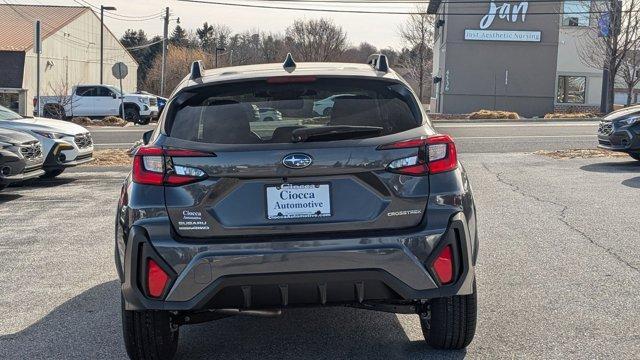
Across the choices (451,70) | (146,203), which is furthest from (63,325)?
(451,70)

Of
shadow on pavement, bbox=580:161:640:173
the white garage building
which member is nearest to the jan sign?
the white garage building

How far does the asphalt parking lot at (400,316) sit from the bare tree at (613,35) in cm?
2963

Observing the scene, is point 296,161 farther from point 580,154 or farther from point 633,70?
point 633,70

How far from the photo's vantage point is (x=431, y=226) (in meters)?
3.69

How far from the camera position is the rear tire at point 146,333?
12.9 feet

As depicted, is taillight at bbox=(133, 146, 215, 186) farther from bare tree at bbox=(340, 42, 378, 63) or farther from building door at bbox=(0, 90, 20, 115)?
bare tree at bbox=(340, 42, 378, 63)

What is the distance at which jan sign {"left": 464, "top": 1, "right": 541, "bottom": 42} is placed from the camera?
139ft

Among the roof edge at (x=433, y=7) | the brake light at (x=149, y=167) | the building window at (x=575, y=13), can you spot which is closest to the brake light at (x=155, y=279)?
the brake light at (x=149, y=167)

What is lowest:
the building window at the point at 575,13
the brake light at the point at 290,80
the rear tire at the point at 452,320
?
the rear tire at the point at 452,320

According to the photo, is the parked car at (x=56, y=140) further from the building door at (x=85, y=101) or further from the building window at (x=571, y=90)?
the building window at (x=571, y=90)

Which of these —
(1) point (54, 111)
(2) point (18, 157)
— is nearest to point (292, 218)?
(2) point (18, 157)

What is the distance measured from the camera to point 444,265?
372 centimetres

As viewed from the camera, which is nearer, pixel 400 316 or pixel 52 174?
pixel 400 316

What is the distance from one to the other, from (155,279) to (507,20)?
138ft
